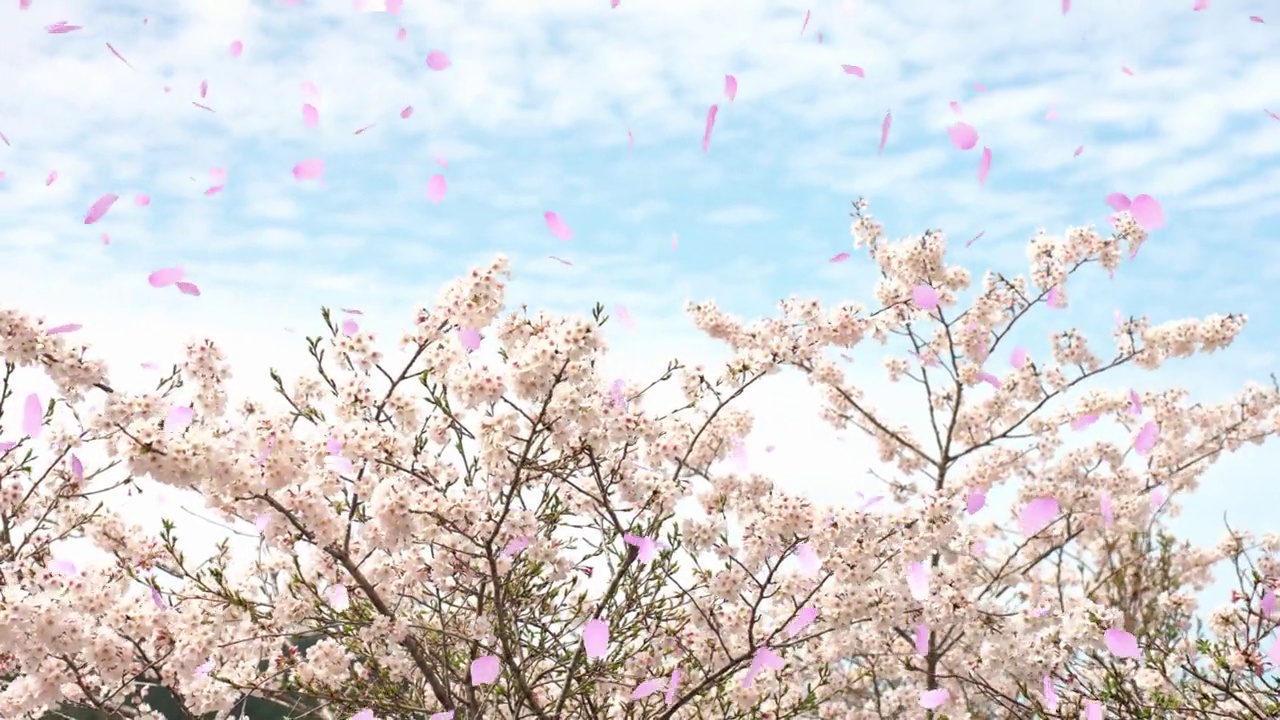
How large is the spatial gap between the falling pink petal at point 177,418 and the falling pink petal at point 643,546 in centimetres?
218

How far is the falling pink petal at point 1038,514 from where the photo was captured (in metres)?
8.16

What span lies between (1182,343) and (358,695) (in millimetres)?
6812

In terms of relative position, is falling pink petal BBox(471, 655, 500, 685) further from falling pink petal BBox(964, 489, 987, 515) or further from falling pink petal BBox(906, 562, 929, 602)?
falling pink petal BBox(964, 489, 987, 515)

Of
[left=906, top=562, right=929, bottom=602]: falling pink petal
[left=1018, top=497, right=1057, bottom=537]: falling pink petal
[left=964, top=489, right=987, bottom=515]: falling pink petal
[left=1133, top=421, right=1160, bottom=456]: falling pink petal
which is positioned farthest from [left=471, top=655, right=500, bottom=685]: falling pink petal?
[left=1133, top=421, right=1160, bottom=456]: falling pink petal

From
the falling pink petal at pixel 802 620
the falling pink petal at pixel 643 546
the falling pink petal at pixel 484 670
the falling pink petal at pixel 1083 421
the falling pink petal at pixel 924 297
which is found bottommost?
the falling pink petal at pixel 484 670

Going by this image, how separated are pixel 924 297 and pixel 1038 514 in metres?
1.95

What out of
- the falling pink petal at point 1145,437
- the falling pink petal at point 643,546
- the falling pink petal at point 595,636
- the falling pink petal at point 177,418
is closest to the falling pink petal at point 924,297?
the falling pink petal at point 1145,437

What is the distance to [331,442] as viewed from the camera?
483cm

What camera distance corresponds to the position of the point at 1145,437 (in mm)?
9359

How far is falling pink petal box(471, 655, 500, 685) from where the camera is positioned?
5.22m

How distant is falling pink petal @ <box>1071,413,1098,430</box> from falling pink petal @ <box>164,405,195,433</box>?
703cm

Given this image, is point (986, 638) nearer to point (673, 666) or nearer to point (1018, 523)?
point (673, 666)

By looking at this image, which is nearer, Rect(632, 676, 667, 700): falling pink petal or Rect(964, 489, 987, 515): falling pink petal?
Rect(632, 676, 667, 700): falling pink petal

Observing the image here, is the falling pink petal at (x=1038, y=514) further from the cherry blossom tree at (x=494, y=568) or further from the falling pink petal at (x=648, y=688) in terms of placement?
the falling pink petal at (x=648, y=688)
